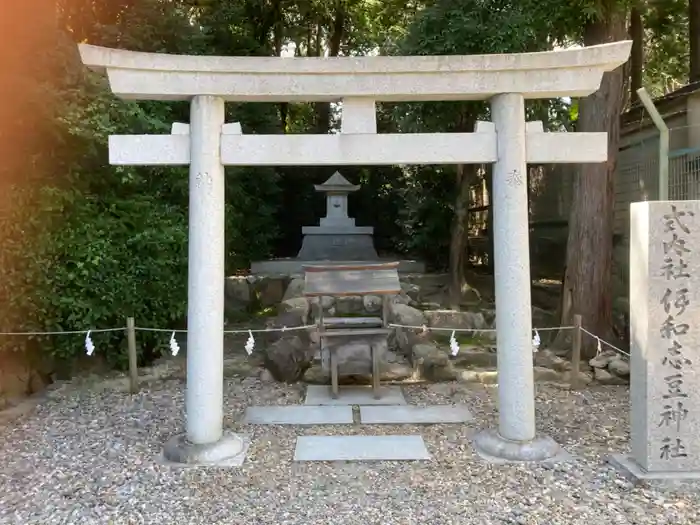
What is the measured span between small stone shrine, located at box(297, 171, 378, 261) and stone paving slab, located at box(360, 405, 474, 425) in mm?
8328

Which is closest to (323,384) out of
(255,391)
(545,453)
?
(255,391)

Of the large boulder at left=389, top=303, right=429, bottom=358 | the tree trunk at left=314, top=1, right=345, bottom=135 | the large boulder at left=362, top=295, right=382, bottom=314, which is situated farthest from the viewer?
the tree trunk at left=314, top=1, right=345, bottom=135

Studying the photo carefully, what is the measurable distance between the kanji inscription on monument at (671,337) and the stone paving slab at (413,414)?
1.90 metres

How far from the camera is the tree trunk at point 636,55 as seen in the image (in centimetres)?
1284

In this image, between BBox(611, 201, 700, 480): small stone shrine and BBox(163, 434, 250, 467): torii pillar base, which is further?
BBox(163, 434, 250, 467): torii pillar base

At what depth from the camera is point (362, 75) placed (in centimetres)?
477

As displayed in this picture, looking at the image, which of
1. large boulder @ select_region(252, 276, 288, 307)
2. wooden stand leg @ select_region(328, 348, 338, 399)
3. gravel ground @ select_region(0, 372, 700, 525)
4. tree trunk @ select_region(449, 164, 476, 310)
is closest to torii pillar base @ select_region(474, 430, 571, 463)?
gravel ground @ select_region(0, 372, 700, 525)

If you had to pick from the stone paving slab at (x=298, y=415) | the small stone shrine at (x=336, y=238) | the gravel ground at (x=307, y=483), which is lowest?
the gravel ground at (x=307, y=483)

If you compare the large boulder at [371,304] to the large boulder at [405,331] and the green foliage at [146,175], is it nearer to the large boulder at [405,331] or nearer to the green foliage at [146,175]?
the large boulder at [405,331]

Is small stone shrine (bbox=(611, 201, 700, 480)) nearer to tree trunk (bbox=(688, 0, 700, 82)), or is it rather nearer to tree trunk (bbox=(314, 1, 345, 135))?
tree trunk (bbox=(688, 0, 700, 82))

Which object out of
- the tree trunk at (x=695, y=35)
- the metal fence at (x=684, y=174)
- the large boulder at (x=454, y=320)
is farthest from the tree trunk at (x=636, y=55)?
the large boulder at (x=454, y=320)

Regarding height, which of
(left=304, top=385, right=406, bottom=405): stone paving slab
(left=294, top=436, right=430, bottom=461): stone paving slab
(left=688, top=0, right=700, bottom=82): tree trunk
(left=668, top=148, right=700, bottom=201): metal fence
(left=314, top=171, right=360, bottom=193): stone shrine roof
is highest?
(left=688, top=0, right=700, bottom=82): tree trunk

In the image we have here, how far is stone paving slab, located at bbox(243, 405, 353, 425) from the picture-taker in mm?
5770

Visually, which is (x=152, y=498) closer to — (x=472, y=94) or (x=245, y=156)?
(x=245, y=156)
